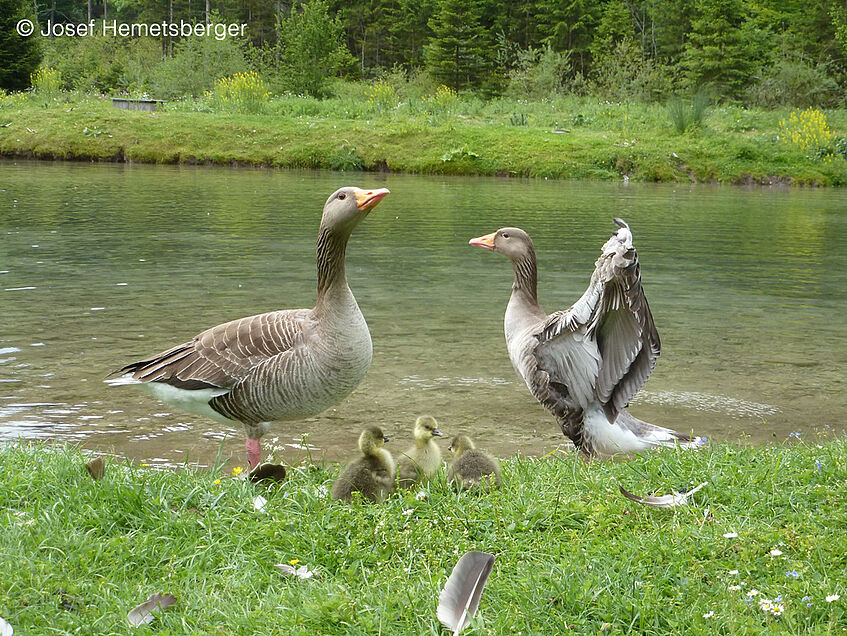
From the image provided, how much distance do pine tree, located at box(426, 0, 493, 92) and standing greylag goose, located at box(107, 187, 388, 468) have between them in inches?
1895

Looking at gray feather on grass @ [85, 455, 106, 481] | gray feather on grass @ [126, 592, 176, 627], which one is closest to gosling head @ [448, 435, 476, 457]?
gray feather on grass @ [85, 455, 106, 481]

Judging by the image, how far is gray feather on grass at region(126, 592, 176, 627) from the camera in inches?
128

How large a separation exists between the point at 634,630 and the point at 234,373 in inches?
129

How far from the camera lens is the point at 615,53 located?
1967 inches

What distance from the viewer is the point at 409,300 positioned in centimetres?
1145

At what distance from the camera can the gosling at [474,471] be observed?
4.54 m

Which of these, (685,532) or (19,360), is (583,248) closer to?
(19,360)

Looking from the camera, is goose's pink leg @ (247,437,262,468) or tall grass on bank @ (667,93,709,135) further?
tall grass on bank @ (667,93,709,135)

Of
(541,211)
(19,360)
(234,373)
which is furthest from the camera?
(541,211)

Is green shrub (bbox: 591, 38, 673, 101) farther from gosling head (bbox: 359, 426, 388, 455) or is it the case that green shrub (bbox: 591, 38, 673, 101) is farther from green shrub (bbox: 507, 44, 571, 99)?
gosling head (bbox: 359, 426, 388, 455)

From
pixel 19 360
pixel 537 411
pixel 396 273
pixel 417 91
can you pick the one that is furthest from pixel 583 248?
pixel 417 91

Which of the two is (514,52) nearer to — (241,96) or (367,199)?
(241,96)

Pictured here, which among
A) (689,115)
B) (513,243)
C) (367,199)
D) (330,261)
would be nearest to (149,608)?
(330,261)

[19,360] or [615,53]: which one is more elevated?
[615,53]
